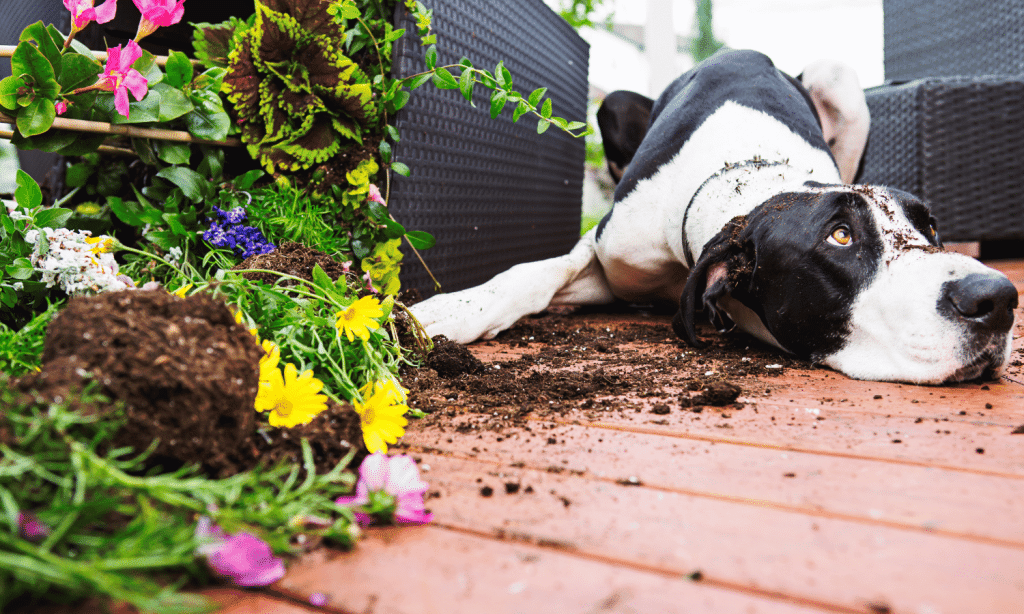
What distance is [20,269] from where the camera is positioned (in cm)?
109

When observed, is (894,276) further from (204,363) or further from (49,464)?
(49,464)

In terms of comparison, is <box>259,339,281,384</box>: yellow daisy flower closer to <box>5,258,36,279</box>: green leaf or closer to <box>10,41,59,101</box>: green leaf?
<box>5,258,36,279</box>: green leaf

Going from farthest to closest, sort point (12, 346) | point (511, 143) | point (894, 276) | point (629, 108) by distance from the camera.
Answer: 1. point (629, 108)
2. point (511, 143)
3. point (894, 276)
4. point (12, 346)

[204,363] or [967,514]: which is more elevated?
[204,363]

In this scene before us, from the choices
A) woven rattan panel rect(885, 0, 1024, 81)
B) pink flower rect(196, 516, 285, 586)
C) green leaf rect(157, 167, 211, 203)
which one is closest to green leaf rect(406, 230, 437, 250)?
green leaf rect(157, 167, 211, 203)

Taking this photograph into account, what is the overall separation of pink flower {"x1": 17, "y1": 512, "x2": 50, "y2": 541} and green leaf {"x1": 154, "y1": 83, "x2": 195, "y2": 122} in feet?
3.52

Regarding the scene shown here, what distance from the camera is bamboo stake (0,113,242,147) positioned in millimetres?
1228

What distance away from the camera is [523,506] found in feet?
2.39

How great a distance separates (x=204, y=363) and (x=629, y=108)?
2.58 m

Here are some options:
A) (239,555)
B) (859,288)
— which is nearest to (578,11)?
(859,288)

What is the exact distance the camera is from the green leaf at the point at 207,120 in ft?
4.68

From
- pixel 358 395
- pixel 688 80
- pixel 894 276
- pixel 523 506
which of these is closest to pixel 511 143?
pixel 688 80

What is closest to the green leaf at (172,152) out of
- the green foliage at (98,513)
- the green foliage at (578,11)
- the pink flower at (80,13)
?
the pink flower at (80,13)

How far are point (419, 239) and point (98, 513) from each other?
1.22m
